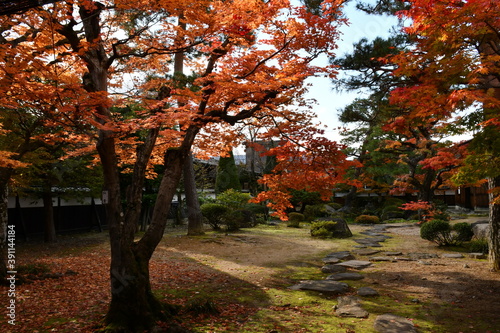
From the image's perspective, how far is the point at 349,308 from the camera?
5609mm

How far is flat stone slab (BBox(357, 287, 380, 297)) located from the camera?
6355 mm

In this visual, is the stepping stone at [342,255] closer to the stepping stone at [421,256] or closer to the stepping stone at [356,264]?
the stepping stone at [356,264]

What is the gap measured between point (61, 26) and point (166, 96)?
1.79m

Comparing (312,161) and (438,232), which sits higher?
(312,161)

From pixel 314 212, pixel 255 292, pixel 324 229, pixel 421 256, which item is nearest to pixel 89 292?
pixel 255 292

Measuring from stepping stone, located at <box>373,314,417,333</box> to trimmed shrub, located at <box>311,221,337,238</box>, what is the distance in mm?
9727

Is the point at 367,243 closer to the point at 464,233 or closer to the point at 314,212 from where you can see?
the point at 464,233

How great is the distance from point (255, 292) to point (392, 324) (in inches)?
105

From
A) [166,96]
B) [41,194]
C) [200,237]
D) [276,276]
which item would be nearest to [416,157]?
[200,237]

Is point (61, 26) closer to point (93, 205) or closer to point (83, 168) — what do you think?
point (83, 168)

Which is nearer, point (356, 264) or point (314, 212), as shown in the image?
point (356, 264)

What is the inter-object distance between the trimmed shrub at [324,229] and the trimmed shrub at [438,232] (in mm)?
4028

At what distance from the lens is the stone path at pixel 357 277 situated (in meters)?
4.93

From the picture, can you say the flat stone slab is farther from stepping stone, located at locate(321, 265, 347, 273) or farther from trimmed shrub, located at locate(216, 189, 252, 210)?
trimmed shrub, located at locate(216, 189, 252, 210)
